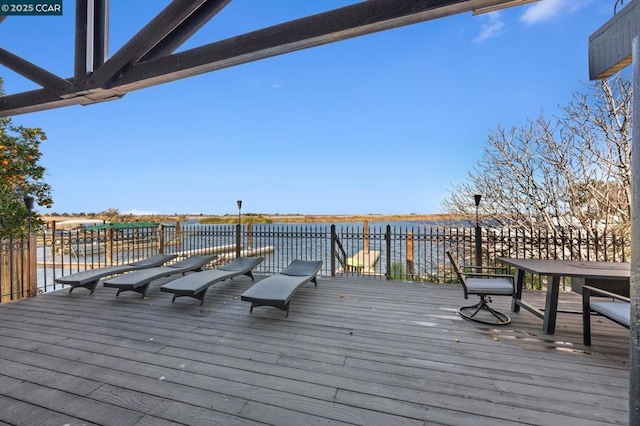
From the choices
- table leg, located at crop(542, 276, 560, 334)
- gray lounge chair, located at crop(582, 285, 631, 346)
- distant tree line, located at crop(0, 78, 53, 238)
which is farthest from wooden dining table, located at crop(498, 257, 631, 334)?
distant tree line, located at crop(0, 78, 53, 238)

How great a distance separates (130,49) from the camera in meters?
2.94

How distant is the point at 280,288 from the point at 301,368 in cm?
172

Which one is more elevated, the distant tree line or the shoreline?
the distant tree line

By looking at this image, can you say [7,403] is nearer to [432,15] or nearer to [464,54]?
[432,15]

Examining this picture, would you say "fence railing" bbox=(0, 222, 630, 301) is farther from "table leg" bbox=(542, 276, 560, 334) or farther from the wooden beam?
the wooden beam

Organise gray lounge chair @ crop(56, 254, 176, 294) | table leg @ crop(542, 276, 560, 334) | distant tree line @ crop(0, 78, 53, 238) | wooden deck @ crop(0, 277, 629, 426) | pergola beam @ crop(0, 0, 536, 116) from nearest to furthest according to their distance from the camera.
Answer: wooden deck @ crop(0, 277, 629, 426)
pergola beam @ crop(0, 0, 536, 116)
table leg @ crop(542, 276, 560, 334)
gray lounge chair @ crop(56, 254, 176, 294)
distant tree line @ crop(0, 78, 53, 238)

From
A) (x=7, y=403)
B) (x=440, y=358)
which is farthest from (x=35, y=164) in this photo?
(x=440, y=358)

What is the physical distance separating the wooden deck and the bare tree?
200 inches

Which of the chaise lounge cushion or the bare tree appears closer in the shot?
the chaise lounge cushion

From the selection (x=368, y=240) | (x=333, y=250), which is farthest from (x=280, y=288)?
(x=368, y=240)

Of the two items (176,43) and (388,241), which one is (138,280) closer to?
(176,43)

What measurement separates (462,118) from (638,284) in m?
10.5

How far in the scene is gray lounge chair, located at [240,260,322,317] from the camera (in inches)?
142

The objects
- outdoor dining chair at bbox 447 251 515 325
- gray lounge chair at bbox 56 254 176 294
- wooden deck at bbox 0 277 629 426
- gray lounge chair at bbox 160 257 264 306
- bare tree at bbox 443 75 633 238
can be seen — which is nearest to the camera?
wooden deck at bbox 0 277 629 426
